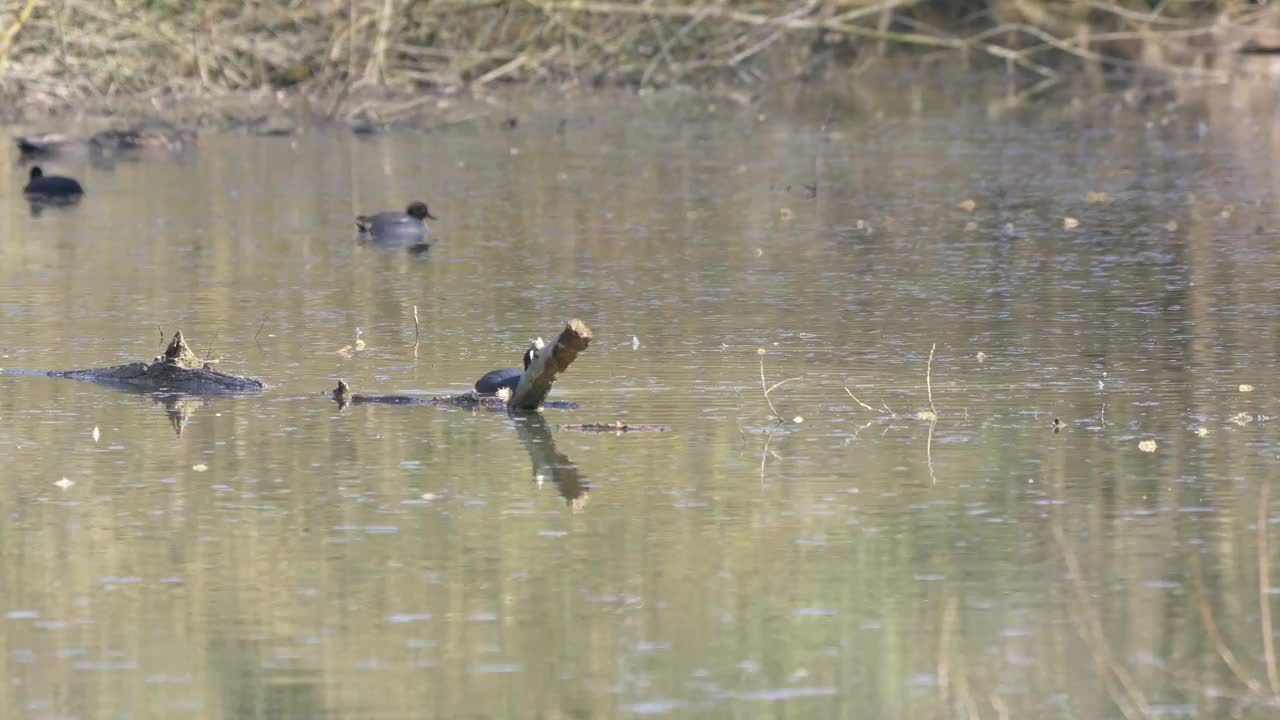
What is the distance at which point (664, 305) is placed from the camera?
13.6 meters

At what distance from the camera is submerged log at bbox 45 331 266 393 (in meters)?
10.8

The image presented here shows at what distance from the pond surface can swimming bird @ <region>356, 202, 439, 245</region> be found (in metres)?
0.25

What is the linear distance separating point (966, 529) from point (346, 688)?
2326 millimetres

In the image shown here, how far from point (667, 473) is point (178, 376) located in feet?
9.68

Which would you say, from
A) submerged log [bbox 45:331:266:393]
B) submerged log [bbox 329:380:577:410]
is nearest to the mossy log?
submerged log [bbox 329:380:577:410]

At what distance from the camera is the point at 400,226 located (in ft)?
57.1

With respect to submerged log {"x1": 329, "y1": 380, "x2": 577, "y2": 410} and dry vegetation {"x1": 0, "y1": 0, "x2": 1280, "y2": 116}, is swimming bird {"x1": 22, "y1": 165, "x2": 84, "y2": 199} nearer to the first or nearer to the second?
dry vegetation {"x1": 0, "y1": 0, "x2": 1280, "y2": 116}

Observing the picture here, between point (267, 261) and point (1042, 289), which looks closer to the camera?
point (1042, 289)

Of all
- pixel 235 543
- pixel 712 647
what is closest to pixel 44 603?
pixel 235 543

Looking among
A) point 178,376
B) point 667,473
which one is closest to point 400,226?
point 178,376

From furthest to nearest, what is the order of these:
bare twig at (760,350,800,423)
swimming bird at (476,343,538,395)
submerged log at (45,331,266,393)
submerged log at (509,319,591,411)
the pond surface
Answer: submerged log at (45,331,266,393)
swimming bird at (476,343,538,395)
bare twig at (760,350,800,423)
submerged log at (509,319,591,411)
the pond surface

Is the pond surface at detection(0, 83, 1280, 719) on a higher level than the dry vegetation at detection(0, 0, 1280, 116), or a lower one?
lower

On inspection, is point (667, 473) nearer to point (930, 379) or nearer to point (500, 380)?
point (500, 380)

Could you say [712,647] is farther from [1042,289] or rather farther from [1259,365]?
[1042,289]
